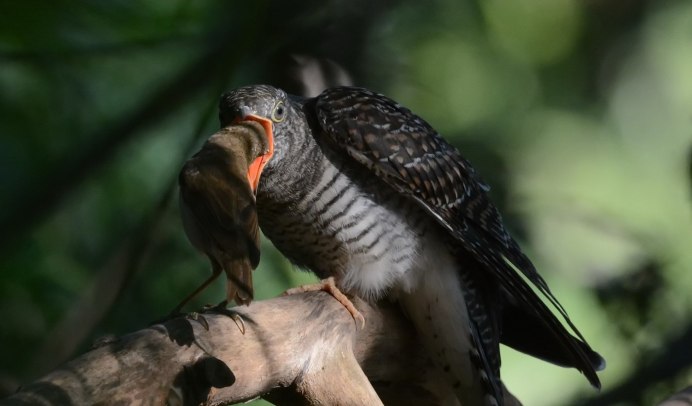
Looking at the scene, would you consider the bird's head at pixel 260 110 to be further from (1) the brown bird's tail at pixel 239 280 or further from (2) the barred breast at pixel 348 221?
(1) the brown bird's tail at pixel 239 280

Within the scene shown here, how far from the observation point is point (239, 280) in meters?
1.41

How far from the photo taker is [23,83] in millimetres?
2283

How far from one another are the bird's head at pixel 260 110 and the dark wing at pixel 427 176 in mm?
115

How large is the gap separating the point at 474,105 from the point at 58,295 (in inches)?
47.7

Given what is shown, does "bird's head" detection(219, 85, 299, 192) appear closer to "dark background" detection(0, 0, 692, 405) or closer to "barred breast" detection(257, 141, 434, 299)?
"barred breast" detection(257, 141, 434, 299)

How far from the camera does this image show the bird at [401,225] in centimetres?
204

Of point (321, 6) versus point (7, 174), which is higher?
point (321, 6)

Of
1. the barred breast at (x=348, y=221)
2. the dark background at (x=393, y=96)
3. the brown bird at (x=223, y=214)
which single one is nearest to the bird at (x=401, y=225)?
the barred breast at (x=348, y=221)

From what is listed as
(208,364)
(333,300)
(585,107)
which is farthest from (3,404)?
(585,107)

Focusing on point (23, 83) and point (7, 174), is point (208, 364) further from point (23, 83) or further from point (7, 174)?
point (23, 83)

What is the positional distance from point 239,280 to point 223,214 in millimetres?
129

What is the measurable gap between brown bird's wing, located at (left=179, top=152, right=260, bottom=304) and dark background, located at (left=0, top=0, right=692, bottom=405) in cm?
57

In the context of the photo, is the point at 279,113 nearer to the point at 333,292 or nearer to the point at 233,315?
the point at 333,292

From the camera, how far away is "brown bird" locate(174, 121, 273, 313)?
4.71 feet
